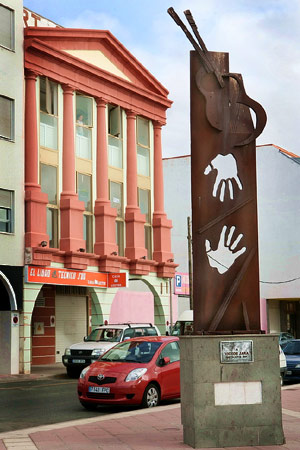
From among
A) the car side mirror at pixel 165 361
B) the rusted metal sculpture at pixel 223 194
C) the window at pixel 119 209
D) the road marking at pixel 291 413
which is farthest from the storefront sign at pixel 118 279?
the rusted metal sculpture at pixel 223 194

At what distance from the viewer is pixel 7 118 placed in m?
31.0

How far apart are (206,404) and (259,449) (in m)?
0.93

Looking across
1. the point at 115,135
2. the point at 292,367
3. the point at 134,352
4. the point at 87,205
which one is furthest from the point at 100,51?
the point at 134,352

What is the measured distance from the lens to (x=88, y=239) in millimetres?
34844

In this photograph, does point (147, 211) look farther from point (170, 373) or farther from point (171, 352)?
point (170, 373)

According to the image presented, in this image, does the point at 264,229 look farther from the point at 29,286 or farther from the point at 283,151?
the point at 29,286

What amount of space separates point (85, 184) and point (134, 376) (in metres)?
18.4

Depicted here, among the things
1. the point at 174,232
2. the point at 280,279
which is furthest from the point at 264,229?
the point at 174,232

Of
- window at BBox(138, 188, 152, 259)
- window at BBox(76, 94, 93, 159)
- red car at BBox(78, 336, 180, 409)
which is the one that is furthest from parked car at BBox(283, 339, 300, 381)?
window at BBox(76, 94, 93, 159)

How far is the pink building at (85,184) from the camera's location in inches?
1251

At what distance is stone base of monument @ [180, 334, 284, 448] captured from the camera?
11.4 meters

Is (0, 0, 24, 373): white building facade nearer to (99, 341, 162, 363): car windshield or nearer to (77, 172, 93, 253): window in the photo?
(77, 172, 93, 253): window

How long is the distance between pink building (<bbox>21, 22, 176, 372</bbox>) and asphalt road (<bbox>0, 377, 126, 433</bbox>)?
616 cm

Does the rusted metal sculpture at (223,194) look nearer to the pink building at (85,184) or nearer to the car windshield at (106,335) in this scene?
the car windshield at (106,335)
